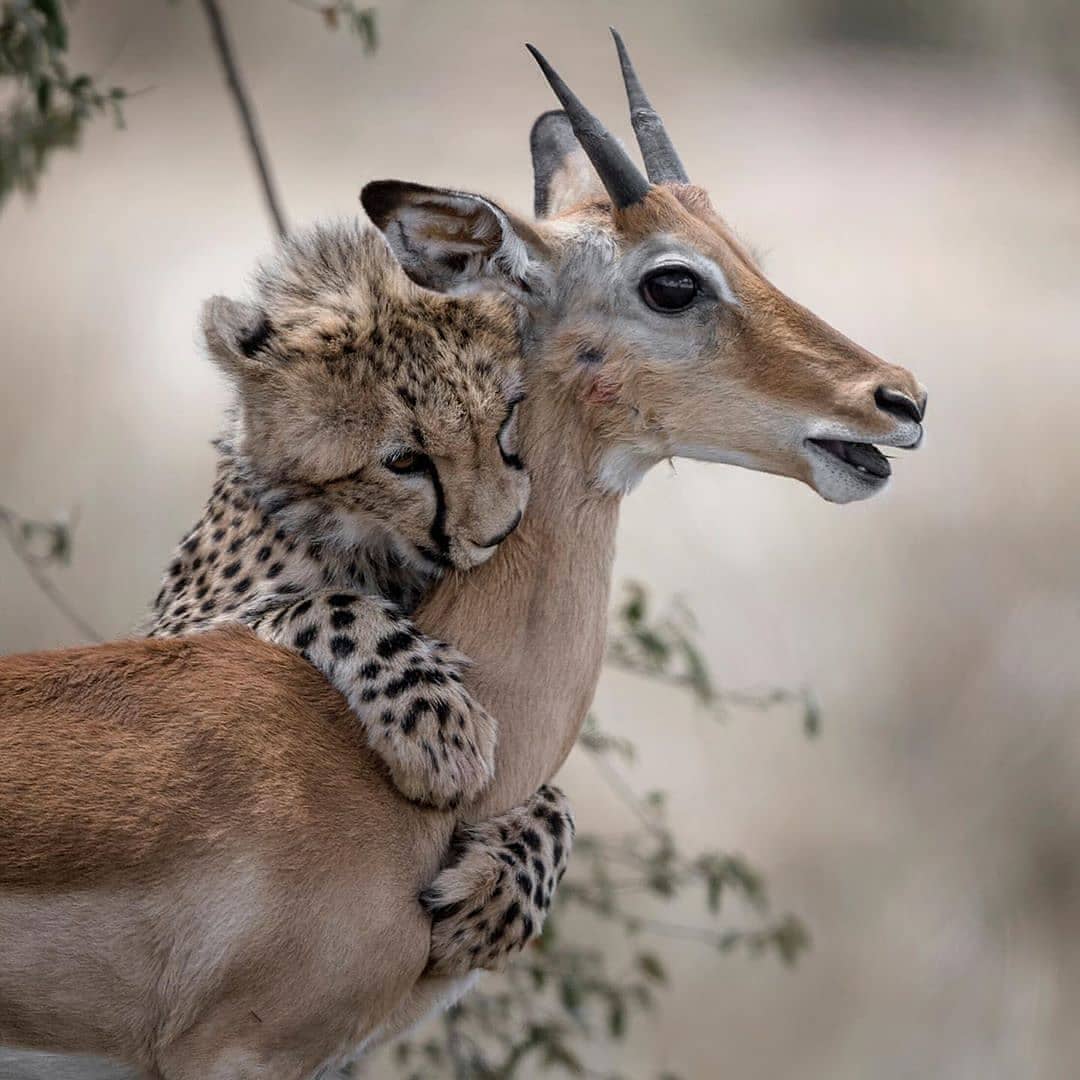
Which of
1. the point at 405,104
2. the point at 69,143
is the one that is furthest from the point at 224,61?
the point at 405,104

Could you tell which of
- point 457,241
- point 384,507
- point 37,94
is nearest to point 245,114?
point 37,94

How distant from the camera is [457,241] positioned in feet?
12.3

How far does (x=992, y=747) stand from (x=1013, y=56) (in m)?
6.10

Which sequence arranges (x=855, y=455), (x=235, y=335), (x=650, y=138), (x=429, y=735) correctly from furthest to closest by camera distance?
1. (x=650, y=138)
2. (x=235, y=335)
3. (x=855, y=455)
4. (x=429, y=735)

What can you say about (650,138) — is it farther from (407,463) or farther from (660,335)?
(407,463)

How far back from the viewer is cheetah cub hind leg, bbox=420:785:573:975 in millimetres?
3533

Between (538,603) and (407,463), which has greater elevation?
(407,463)

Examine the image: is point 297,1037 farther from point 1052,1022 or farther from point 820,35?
point 820,35

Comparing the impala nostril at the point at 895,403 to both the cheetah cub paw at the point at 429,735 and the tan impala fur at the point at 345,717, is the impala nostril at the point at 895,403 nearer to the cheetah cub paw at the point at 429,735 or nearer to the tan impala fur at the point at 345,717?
the tan impala fur at the point at 345,717

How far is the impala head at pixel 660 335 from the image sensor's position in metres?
3.64

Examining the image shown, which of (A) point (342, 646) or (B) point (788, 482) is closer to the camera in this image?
(A) point (342, 646)

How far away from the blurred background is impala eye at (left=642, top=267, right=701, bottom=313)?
183 inches

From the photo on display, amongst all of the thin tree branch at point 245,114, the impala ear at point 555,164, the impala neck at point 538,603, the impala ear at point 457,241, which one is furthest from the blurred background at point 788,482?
the impala neck at point 538,603

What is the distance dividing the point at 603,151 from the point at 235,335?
0.88 metres
